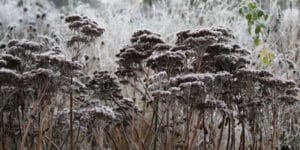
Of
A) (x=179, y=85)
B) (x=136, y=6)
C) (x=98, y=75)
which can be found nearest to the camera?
(x=179, y=85)

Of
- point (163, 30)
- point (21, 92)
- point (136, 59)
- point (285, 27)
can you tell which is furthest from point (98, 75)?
point (285, 27)

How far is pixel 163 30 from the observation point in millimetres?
7344

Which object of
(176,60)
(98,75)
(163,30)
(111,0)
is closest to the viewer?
(176,60)

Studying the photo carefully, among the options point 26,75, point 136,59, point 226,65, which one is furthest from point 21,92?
point 226,65

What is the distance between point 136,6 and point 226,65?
7.29 m

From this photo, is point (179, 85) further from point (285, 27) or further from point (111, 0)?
point (111, 0)

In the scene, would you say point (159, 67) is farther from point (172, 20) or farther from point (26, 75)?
point (172, 20)

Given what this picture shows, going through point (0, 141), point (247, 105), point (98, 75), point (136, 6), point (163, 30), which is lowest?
point (0, 141)

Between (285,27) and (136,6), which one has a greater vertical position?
(136,6)

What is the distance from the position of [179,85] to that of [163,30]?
177 inches

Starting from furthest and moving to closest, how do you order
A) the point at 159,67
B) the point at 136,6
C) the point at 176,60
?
the point at 136,6, the point at 159,67, the point at 176,60

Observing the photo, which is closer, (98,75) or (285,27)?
(98,75)

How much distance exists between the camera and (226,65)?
11.4ft

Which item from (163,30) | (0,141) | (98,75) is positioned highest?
(163,30)
